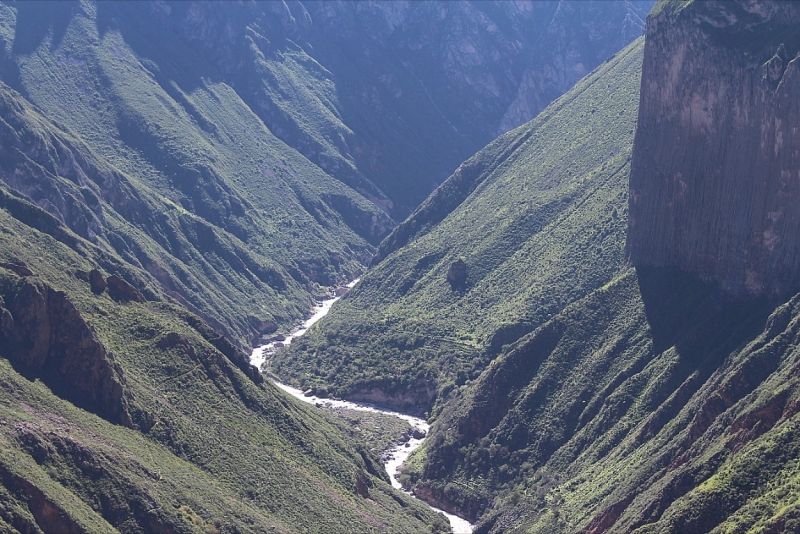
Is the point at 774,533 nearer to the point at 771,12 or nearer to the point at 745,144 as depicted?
the point at 745,144

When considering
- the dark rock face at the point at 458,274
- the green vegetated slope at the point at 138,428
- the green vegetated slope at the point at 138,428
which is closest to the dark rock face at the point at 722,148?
the dark rock face at the point at 458,274

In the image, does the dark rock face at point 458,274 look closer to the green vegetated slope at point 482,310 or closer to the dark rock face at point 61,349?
the green vegetated slope at point 482,310

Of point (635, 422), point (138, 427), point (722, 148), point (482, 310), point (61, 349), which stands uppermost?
point (722, 148)

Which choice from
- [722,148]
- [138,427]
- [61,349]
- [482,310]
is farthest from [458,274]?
[61,349]

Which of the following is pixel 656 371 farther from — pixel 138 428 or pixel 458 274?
pixel 458 274

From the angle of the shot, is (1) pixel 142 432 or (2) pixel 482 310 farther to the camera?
(2) pixel 482 310

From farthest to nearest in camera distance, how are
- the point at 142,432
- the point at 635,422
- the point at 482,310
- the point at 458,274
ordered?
the point at 458,274 → the point at 482,310 → the point at 635,422 → the point at 142,432

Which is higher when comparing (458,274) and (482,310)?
(458,274)
